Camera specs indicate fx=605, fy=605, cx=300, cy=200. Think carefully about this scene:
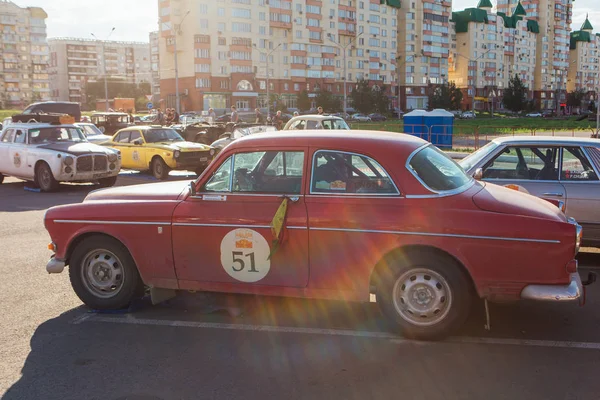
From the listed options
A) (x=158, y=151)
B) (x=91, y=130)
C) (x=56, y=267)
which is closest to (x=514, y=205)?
(x=56, y=267)

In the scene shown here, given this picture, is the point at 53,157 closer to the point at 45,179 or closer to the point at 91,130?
the point at 45,179

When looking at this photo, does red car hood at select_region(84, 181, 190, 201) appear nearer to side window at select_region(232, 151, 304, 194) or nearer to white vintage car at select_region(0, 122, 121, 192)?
side window at select_region(232, 151, 304, 194)

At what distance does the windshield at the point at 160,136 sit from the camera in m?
18.6

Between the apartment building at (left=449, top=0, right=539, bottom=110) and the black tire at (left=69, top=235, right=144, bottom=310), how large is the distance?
117m

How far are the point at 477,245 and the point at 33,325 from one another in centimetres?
398

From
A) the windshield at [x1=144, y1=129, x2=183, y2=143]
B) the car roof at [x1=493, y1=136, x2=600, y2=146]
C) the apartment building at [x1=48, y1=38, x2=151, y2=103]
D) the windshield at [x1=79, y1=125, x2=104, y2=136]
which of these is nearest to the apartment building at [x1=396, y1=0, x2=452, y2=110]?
the apartment building at [x1=48, y1=38, x2=151, y2=103]

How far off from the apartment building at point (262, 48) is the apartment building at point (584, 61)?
2920 inches

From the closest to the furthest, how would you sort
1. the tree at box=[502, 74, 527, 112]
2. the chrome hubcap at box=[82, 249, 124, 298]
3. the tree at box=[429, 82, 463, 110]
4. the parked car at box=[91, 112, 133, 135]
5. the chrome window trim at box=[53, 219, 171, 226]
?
the chrome window trim at box=[53, 219, 171, 226] < the chrome hubcap at box=[82, 249, 124, 298] < the parked car at box=[91, 112, 133, 135] < the tree at box=[429, 82, 463, 110] < the tree at box=[502, 74, 527, 112]

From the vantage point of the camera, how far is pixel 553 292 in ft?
15.2

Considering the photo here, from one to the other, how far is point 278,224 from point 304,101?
279ft

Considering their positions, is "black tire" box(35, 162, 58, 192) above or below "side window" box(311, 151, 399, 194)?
below

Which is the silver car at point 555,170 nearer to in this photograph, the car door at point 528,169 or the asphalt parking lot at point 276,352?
the car door at point 528,169

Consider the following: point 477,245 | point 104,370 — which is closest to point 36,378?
point 104,370

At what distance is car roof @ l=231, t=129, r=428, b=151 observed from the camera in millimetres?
5211
